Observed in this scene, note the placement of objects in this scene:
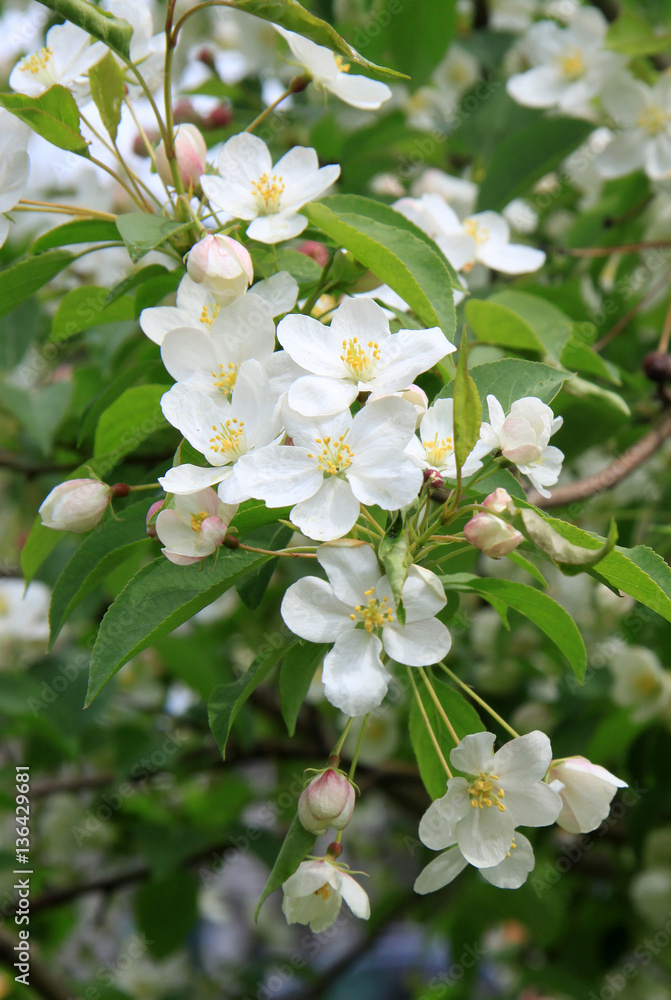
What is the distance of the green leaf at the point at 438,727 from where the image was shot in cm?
85

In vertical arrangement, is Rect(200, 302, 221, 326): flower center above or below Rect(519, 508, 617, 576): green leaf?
below

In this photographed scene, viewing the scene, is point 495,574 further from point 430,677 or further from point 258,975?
point 258,975

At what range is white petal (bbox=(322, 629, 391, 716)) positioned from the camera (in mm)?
702

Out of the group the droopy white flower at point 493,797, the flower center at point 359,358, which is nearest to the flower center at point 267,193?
the flower center at point 359,358

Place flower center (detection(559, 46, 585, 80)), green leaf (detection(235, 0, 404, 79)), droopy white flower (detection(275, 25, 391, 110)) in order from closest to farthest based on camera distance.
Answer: green leaf (detection(235, 0, 404, 79)) < droopy white flower (detection(275, 25, 391, 110)) < flower center (detection(559, 46, 585, 80))

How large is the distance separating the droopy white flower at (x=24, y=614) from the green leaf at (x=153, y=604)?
1244mm

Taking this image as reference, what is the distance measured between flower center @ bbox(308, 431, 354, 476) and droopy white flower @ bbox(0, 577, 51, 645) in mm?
1360

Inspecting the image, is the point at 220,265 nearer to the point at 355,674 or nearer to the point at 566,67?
the point at 355,674

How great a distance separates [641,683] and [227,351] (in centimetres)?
124

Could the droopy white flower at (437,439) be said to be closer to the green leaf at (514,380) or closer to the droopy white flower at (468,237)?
the green leaf at (514,380)

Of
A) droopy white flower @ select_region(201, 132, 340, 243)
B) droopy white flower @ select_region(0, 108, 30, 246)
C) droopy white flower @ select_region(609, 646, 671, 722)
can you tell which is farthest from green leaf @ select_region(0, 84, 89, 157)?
droopy white flower @ select_region(609, 646, 671, 722)

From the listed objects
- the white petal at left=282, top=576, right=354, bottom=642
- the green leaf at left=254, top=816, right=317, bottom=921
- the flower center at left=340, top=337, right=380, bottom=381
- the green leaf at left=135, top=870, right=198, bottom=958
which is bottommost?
the green leaf at left=135, top=870, right=198, bottom=958

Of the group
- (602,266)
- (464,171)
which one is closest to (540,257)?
(602,266)

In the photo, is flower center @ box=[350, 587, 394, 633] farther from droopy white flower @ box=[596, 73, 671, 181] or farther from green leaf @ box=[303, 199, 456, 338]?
droopy white flower @ box=[596, 73, 671, 181]
